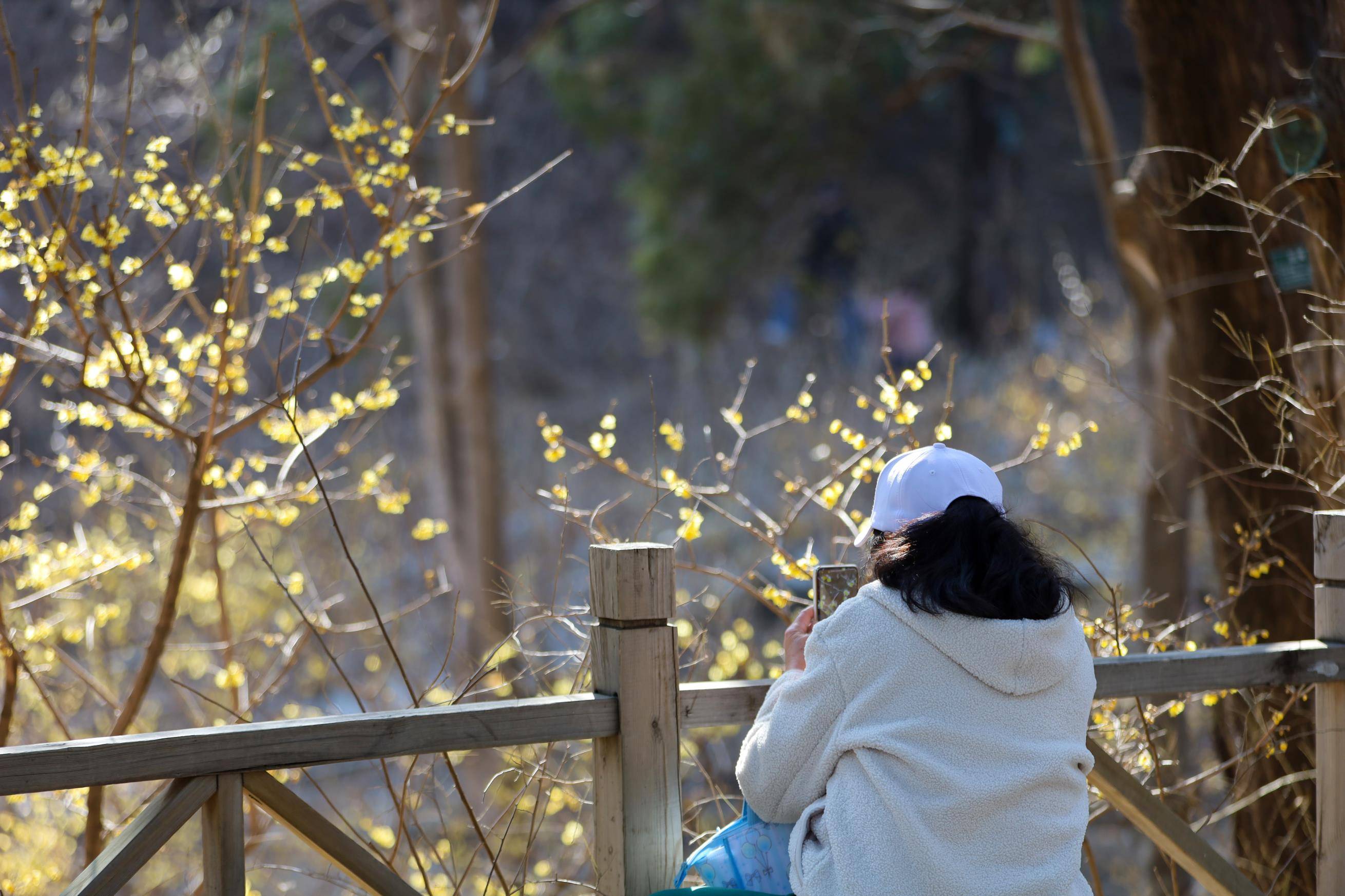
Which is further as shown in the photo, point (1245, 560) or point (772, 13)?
point (772, 13)

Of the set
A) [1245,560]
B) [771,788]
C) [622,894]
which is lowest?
[622,894]

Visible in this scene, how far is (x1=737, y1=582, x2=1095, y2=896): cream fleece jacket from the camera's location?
4.97 ft

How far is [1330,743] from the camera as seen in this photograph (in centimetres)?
230

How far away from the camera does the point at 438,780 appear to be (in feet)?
23.6

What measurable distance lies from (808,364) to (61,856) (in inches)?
307

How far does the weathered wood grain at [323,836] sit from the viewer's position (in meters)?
1.58

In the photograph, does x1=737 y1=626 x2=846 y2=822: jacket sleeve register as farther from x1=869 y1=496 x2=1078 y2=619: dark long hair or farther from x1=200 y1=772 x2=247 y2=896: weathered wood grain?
x1=200 y1=772 x2=247 y2=896: weathered wood grain

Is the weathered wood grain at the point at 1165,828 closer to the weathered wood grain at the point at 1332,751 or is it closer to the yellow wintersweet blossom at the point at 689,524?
the weathered wood grain at the point at 1332,751

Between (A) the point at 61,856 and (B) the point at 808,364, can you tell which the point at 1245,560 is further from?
(B) the point at 808,364

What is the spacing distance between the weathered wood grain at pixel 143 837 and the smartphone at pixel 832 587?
0.90 meters

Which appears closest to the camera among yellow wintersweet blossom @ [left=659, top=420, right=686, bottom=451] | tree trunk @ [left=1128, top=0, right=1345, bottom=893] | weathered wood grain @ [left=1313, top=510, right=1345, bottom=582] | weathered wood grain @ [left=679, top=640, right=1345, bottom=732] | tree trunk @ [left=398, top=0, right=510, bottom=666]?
weathered wood grain @ [left=679, top=640, right=1345, bottom=732]

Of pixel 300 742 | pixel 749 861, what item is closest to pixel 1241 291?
pixel 749 861

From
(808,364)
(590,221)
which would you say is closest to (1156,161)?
(808,364)

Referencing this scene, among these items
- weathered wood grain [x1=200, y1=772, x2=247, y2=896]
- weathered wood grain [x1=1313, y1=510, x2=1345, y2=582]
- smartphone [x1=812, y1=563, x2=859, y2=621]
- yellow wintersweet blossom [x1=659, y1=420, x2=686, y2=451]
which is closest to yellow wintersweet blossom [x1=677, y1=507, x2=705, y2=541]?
yellow wintersweet blossom [x1=659, y1=420, x2=686, y2=451]
